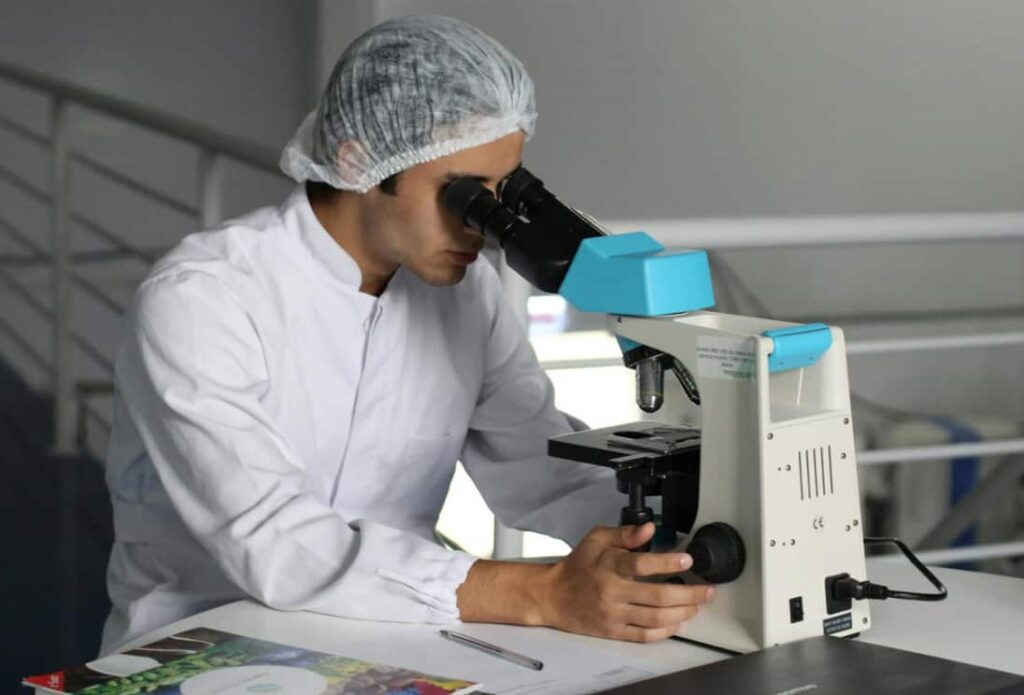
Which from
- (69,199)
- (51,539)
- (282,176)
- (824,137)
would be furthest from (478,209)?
(51,539)

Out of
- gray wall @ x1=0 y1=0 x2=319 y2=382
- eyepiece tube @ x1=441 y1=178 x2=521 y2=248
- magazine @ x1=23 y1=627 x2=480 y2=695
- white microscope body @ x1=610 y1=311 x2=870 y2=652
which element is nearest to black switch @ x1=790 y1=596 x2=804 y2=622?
white microscope body @ x1=610 y1=311 x2=870 y2=652

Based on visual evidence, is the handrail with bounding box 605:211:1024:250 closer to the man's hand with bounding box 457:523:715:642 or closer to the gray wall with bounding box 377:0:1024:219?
the man's hand with bounding box 457:523:715:642

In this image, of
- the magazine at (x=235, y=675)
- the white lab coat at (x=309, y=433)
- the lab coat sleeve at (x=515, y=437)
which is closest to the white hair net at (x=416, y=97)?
the white lab coat at (x=309, y=433)

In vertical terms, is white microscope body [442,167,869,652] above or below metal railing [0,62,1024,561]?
below

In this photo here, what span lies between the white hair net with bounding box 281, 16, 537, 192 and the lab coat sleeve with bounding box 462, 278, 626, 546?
0.33m

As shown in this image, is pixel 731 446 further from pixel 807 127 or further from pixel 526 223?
pixel 807 127

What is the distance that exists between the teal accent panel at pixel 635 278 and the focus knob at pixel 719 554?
0.67ft

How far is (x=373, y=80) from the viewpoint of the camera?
1.54 metres

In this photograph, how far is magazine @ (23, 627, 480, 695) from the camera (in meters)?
1.13

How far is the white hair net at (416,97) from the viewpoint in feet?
5.01

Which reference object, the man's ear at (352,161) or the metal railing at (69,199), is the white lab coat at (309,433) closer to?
the man's ear at (352,161)


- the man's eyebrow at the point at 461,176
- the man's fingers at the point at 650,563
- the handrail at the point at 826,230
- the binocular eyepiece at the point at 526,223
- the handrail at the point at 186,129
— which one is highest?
the handrail at the point at 186,129

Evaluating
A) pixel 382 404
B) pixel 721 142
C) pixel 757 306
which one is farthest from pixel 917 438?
pixel 382 404

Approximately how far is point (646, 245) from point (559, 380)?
2260 mm
